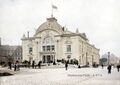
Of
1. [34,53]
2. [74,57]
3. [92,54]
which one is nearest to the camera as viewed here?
[74,57]

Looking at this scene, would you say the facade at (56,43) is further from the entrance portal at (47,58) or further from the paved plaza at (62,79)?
the paved plaza at (62,79)

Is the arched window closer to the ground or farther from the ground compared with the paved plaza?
farther from the ground

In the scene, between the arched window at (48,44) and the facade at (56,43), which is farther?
the arched window at (48,44)

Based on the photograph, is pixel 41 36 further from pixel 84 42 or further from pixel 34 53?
pixel 84 42

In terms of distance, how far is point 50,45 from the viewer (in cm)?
2672

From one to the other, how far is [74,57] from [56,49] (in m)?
1.84

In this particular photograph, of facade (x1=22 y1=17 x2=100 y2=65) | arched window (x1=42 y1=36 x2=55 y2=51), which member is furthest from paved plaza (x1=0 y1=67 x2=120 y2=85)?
arched window (x1=42 y1=36 x2=55 y2=51)

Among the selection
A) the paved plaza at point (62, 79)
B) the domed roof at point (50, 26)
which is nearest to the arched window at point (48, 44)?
the domed roof at point (50, 26)

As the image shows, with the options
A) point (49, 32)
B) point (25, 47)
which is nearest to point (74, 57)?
point (49, 32)

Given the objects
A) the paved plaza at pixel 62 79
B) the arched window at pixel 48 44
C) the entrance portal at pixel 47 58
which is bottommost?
the paved plaza at pixel 62 79

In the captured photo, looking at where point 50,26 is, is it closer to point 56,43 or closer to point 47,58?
point 56,43

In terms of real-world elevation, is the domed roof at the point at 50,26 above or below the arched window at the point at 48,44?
above

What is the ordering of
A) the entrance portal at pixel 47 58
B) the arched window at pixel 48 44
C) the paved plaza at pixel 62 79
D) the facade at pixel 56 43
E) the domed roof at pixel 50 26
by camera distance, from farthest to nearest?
the arched window at pixel 48 44, the entrance portal at pixel 47 58, the domed roof at pixel 50 26, the facade at pixel 56 43, the paved plaza at pixel 62 79

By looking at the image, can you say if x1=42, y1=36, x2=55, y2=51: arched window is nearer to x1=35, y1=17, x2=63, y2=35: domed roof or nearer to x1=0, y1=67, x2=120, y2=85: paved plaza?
x1=35, y1=17, x2=63, y2=35: domed roof
